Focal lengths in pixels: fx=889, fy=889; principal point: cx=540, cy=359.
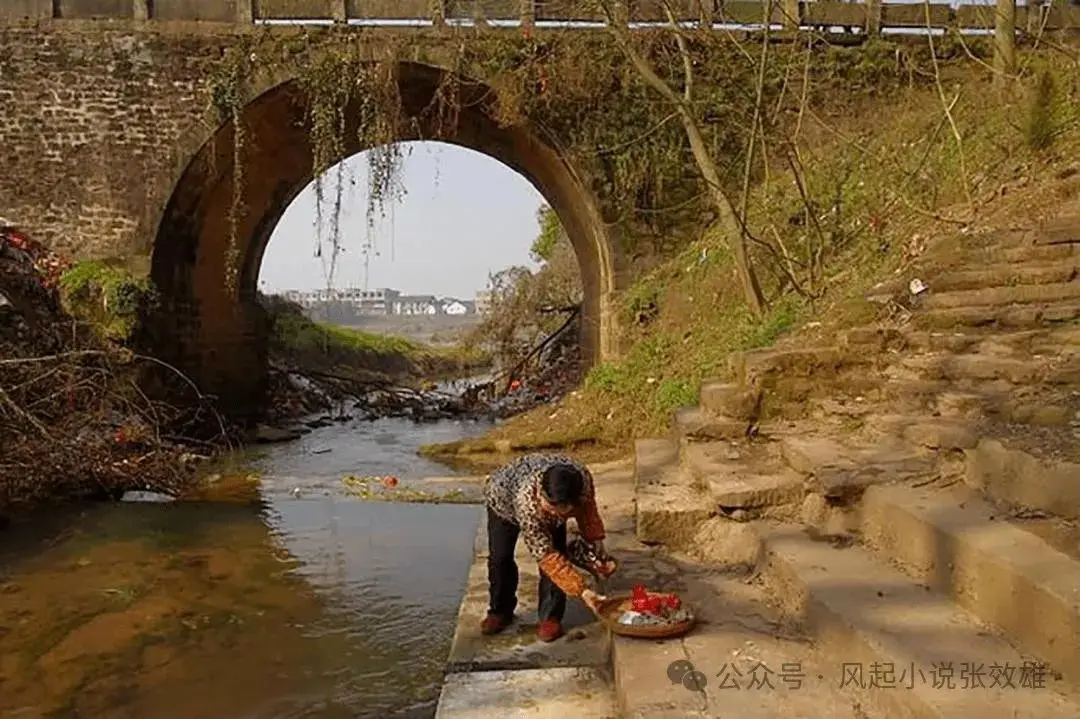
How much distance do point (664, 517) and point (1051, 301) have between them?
278 centimetres


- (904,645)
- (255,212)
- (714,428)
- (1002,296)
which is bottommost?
(904,645)

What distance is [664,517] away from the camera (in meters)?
4.61

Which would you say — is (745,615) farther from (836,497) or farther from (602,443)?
(602,443)

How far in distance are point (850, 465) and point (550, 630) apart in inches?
62.8

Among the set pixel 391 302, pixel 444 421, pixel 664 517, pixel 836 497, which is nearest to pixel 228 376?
pixel 444 421

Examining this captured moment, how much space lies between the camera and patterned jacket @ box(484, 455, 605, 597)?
11.6ft

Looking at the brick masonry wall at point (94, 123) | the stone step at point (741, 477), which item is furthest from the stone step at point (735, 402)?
the brick masonry wall at point (94, 123)

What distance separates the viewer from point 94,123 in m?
11.3

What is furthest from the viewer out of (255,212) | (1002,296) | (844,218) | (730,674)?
(255,212)

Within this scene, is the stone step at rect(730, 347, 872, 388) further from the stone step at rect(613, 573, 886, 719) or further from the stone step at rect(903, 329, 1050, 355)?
the stone step at rect(613, 573, 886, 719)

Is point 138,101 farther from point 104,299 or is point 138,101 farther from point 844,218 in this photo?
point 844,218

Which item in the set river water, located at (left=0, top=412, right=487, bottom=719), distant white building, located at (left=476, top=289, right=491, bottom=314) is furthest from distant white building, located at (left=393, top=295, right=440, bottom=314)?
river water, located at (left=0, top=412, right=487, bottom=719)

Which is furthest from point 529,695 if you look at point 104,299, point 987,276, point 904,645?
point 104,299

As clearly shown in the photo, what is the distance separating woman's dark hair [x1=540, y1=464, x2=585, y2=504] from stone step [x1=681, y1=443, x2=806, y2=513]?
105cm
